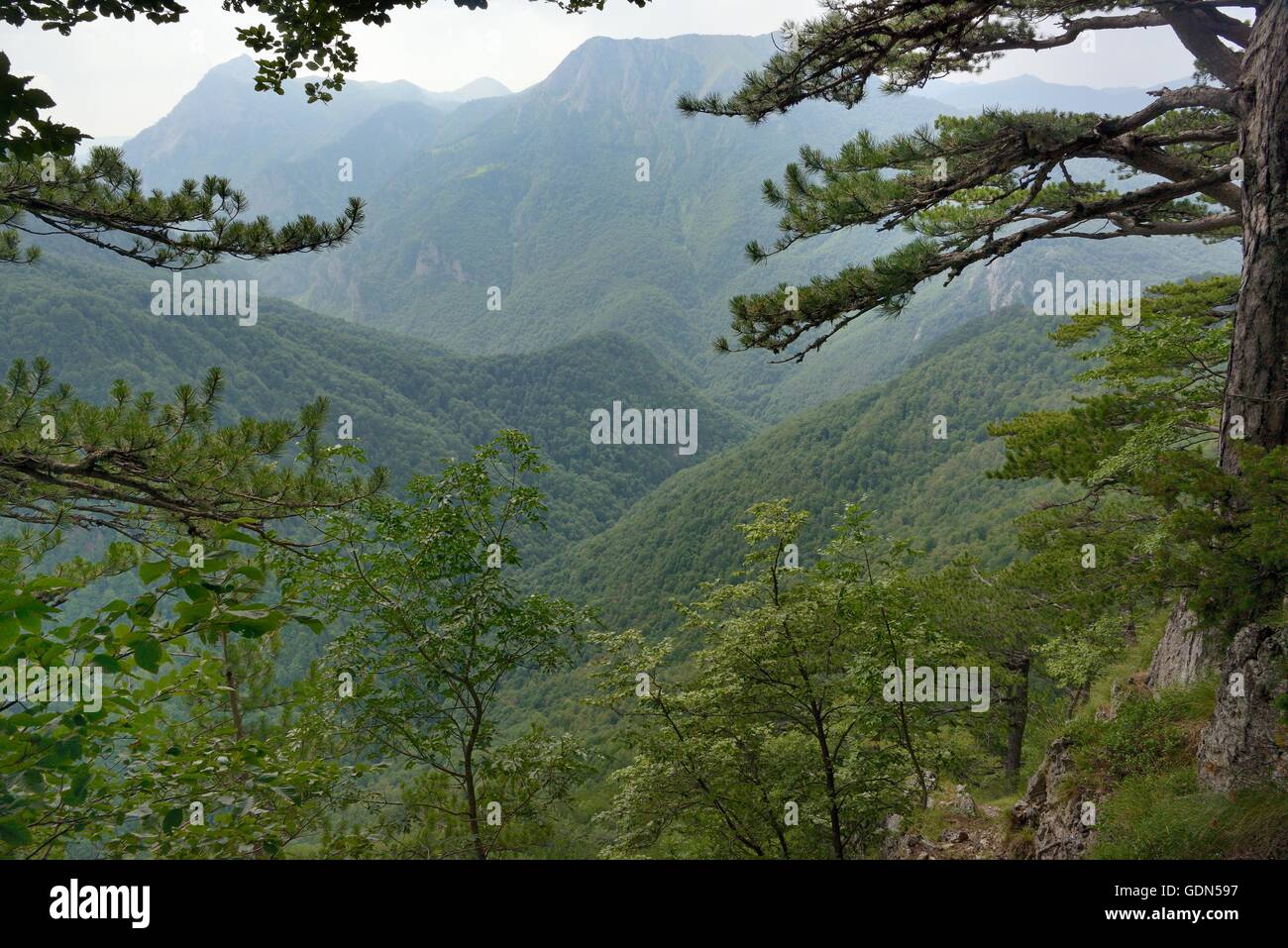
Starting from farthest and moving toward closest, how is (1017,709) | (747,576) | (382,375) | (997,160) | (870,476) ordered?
(382,375) < (870,476) < (1017,709) < (747,576) < (997,160)

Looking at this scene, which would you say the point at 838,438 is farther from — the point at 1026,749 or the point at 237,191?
the point at 237,191

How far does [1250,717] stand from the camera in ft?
14.6

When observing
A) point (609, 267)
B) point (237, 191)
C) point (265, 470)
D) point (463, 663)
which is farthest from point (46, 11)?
point (609, 267)

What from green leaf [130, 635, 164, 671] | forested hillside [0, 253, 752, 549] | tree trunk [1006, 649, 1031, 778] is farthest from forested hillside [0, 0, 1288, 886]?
forested hillside [0, 253, 752, 549]

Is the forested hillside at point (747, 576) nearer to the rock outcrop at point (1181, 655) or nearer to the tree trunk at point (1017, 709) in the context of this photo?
the rock outcrop at point (1181, 655)

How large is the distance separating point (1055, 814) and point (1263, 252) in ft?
14.3

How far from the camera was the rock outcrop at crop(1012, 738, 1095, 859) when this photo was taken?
530cm

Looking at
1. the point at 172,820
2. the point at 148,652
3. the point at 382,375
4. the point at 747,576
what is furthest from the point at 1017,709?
the point at 382,375

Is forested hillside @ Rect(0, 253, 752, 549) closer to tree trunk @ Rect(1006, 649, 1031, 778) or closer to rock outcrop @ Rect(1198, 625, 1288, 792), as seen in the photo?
tree trunk @ Rect(1006, 649, 1031, 778)

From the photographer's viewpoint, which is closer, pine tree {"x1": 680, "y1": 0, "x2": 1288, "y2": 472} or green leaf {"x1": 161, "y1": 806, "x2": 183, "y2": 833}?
green leaf {"x1": 161, "y1": 806, "x2": 183, "y2": 833}

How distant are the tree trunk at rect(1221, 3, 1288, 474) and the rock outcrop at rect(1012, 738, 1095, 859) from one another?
2791 mm

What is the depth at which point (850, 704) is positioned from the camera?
780 cm

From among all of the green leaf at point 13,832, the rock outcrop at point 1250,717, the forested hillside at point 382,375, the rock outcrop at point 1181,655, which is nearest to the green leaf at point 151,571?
the green leaf at point 13,832

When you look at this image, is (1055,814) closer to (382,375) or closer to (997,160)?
(997,160)
